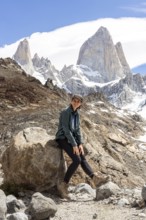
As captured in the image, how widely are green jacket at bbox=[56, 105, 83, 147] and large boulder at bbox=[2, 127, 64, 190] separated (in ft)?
2.08

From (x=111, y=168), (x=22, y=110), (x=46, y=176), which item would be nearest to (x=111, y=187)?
(x=46, y=176)

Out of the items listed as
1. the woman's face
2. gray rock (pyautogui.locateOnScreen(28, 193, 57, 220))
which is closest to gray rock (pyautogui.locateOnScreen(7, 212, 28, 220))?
gray rock (pyautogui.locateOnScreen(28, 193, 57, 220))

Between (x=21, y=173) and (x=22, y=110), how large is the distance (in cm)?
2944

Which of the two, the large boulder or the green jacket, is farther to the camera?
the large boulder

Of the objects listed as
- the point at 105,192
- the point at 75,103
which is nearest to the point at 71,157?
the point at 105,192

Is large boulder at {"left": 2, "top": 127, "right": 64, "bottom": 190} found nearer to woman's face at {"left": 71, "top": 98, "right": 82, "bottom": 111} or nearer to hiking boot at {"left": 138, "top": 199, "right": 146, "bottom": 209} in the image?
woman's face at {"left": 71, "top": 98, "right": 82, "bottom": 111}

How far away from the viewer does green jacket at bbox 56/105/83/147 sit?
567 inches

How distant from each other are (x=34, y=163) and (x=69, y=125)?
66.5 inches

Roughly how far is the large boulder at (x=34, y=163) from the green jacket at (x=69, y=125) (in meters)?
0.63

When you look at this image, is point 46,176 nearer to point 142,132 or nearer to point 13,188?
point 13,188

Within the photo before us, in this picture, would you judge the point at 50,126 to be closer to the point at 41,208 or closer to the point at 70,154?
the point at 70,154

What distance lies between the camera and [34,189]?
1510 centimetres

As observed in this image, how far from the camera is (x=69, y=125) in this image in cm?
1457

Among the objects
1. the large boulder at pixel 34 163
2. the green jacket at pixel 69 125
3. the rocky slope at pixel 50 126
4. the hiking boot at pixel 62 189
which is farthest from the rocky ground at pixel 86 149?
the green jacket at pixel 69 125
